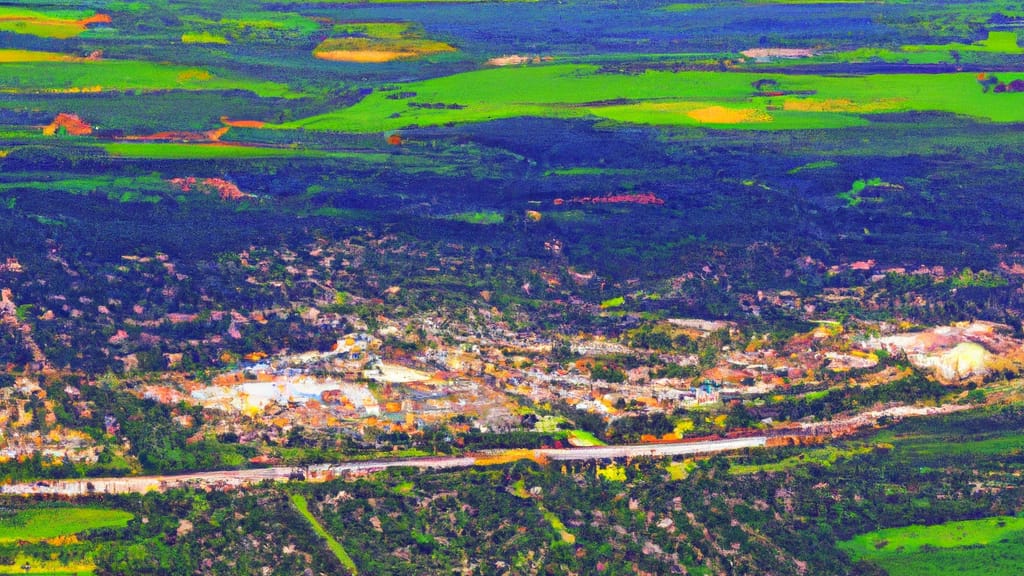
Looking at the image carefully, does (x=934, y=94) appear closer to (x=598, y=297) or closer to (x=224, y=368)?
(x=598, y=297)

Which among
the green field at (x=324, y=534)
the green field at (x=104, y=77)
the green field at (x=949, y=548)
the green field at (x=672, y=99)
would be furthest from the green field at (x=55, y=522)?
the green field at (x=104, y=77)

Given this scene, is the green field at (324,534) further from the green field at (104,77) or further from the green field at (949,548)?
the green field at (104,77)

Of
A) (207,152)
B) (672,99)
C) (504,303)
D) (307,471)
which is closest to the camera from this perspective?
(307,471)

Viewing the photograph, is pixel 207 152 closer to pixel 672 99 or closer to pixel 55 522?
pixel 672 99

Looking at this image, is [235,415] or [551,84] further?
[551,84]

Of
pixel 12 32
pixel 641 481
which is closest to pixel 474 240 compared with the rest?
pixel 641 481

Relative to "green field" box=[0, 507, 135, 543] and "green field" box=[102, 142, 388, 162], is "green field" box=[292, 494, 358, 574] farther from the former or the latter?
"green field" box=[102, 142, 388, 162]

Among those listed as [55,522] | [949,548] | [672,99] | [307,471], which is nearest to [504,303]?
A: [307,471]
